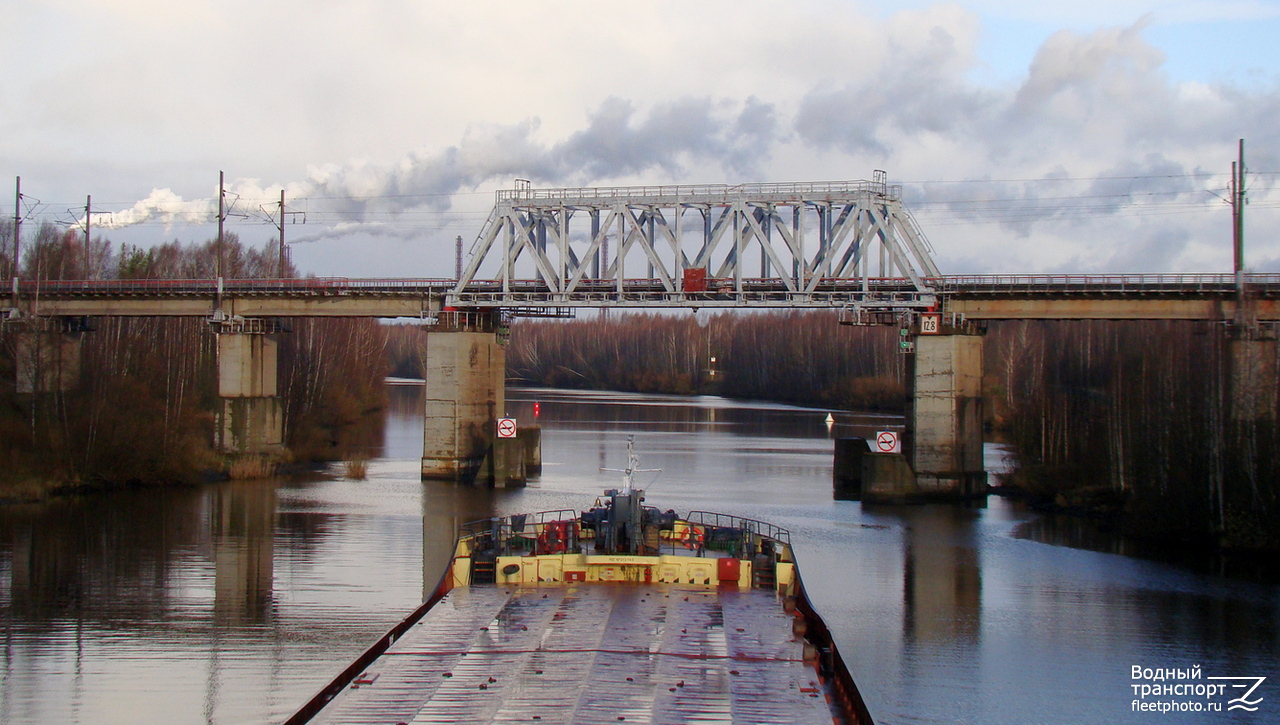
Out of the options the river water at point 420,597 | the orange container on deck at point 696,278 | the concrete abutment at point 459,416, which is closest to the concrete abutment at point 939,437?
the river water at point 420,597

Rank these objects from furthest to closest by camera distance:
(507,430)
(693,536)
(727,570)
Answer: (507,430), (693,536), (727,570)

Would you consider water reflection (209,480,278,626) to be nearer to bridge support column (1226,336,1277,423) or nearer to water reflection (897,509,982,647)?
water reflection (897,509,982,647)

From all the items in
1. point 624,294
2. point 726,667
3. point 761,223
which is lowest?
point 726,667

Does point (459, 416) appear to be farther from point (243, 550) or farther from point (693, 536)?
point (693, 536)

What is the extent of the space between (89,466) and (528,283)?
26.0 meters

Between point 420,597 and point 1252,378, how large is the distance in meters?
36.8

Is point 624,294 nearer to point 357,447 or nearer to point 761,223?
point 761,223

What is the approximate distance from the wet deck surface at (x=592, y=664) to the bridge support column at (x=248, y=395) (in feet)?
149

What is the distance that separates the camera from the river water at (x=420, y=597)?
25.4m

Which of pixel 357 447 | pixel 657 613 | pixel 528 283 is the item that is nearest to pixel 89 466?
pixel 528 283

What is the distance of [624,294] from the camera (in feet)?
218

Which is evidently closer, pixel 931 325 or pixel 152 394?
pixel 931 325

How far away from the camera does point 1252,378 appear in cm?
4922

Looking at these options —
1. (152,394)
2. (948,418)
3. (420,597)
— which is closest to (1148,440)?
(948,418)
